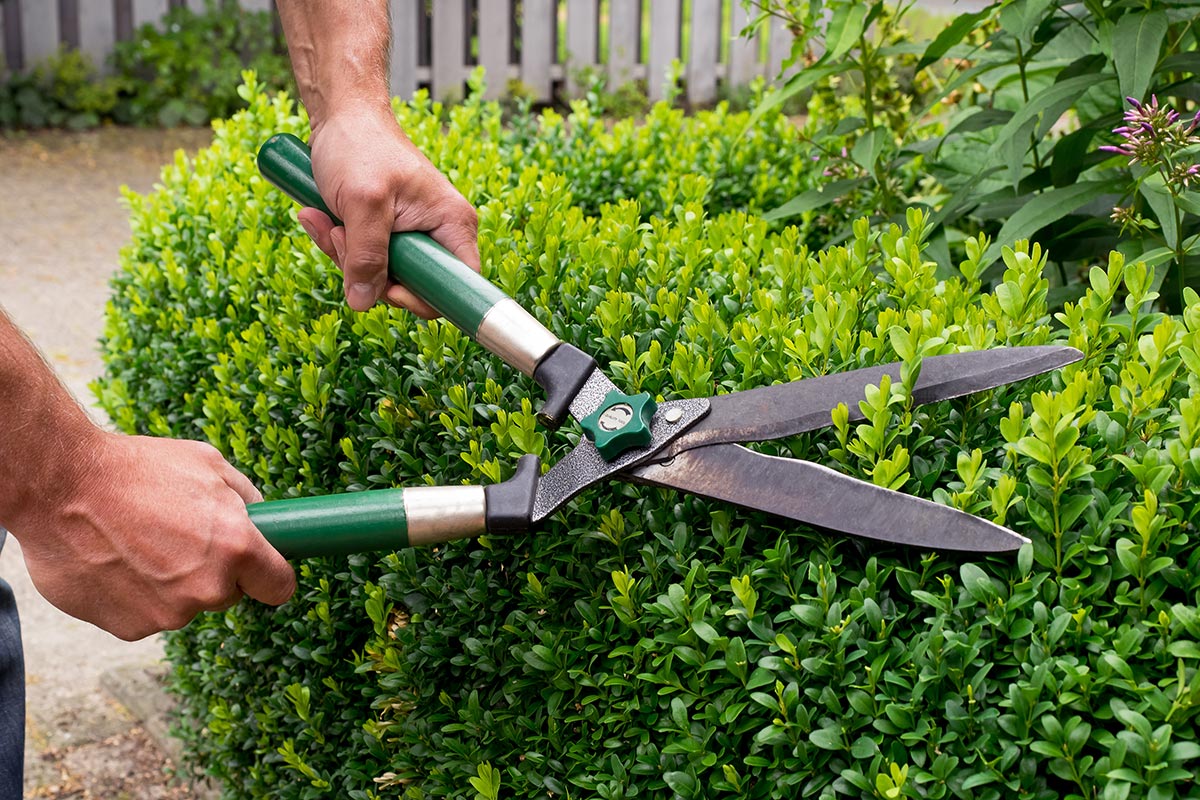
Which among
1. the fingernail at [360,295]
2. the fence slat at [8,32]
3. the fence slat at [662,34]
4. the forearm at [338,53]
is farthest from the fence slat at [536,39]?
the fingernail at [360,295]

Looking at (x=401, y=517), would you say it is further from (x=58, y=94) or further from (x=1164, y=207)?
(x=58, y=94)

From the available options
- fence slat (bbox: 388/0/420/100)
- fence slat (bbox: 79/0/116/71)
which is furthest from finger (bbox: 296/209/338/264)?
fence slat (bbox: 79/0/116/71)

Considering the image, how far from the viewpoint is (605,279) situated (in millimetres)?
2117

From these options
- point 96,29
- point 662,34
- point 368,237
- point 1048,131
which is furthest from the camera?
point 662,34

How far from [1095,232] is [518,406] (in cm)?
130

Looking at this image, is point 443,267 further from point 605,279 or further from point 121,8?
point 121,8

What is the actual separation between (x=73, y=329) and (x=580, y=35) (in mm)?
5754

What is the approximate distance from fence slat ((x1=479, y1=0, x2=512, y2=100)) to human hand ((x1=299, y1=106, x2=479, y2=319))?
8933 mm

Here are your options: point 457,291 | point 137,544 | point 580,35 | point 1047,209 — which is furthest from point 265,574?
point 580,35

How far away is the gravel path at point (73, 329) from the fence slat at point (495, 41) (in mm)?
2568

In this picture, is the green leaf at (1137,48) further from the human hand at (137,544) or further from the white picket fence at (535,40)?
the white picket fence at (535,40)

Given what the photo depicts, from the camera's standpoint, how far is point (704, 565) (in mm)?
1523

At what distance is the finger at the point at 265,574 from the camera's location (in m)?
1.57

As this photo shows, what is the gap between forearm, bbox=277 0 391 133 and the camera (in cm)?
214
